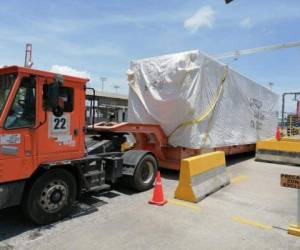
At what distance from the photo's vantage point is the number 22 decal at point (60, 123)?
5047 mm

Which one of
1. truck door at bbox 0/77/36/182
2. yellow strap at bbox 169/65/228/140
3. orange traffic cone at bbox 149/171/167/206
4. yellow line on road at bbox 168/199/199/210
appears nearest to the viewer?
truck door at bbox 0/77/36/182

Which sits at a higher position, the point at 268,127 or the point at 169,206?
the point at 268,127

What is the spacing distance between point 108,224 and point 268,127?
500 inches

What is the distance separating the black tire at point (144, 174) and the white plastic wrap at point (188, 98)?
157cm

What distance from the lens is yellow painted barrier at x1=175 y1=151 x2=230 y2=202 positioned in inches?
247

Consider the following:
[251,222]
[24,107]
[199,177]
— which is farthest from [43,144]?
[251,222]

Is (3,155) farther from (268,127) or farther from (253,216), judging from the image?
(268,127)

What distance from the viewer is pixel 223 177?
7.79 meters

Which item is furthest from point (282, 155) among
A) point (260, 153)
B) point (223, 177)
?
point (223, 177)

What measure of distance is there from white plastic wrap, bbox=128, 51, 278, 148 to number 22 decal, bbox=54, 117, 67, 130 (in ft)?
13.9

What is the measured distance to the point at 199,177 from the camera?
659 centimetres

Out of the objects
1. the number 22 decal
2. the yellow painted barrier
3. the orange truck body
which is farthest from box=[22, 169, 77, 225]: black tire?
the yellow painted barrier

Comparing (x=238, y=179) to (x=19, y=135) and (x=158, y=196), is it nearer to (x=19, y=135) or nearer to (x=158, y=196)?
(x=158, y=196)

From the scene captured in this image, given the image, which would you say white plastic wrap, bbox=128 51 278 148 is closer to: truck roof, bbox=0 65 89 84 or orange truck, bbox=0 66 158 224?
orange truck, bbox=0 66 158 224
